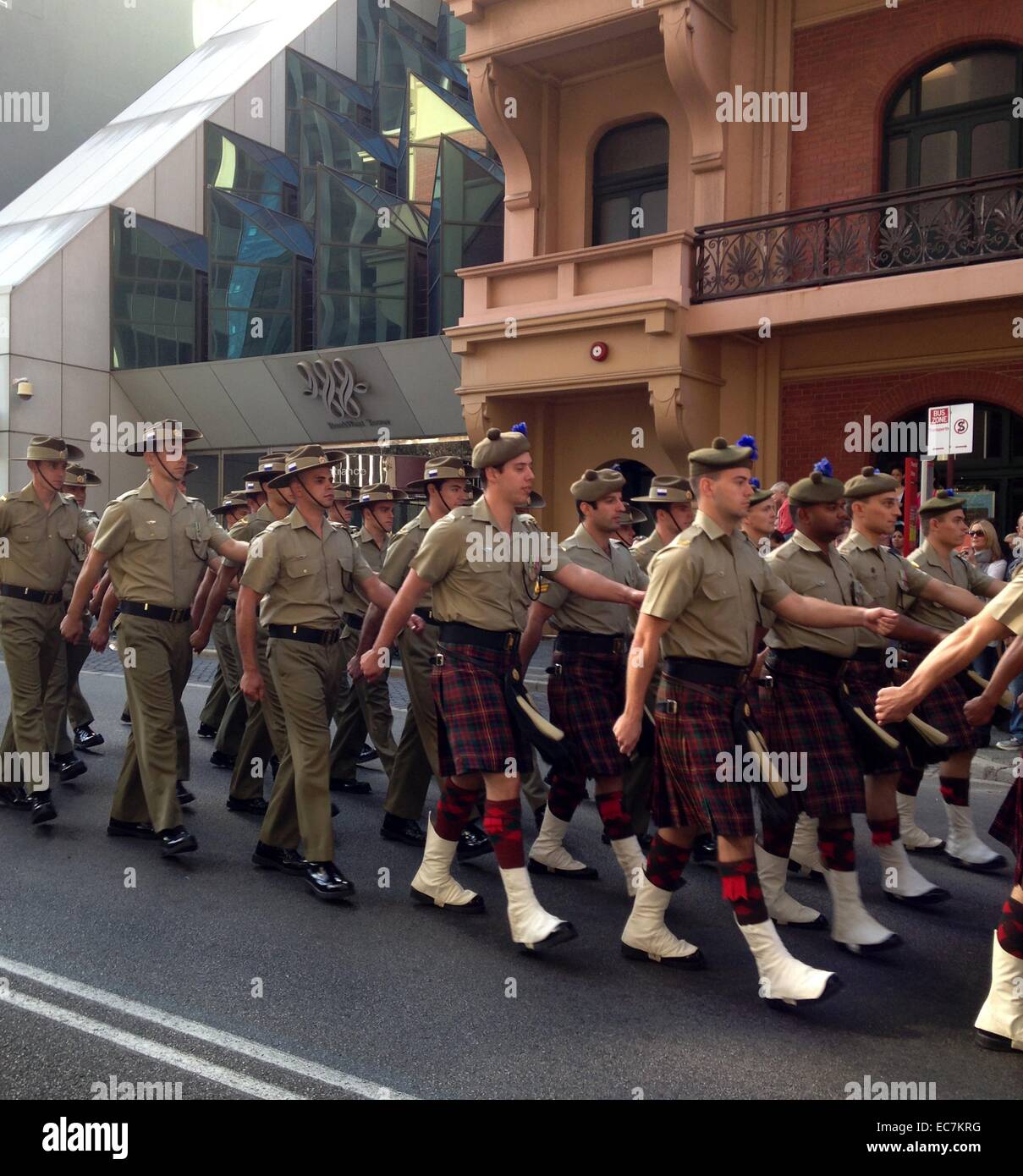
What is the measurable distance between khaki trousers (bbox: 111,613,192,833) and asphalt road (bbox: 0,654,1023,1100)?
34 cm

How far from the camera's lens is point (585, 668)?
5.99 m

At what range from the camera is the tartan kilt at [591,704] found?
5.71 metres

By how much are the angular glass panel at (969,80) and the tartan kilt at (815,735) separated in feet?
35.5

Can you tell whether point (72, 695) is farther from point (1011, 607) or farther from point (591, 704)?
point (1011, 607)

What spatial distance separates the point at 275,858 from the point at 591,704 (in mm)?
1805

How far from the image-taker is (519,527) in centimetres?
544

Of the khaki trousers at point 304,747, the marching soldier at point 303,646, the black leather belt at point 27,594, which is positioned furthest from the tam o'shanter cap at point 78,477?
the khaki trousers at point 304,747

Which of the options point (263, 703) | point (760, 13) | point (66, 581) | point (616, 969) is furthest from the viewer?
point (760, 13)

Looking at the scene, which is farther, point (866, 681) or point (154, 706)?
point (154, 706)

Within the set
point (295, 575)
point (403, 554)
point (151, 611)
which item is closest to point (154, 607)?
point (151, 611)

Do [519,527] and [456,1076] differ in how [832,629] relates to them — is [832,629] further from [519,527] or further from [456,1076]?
[456,1076]
